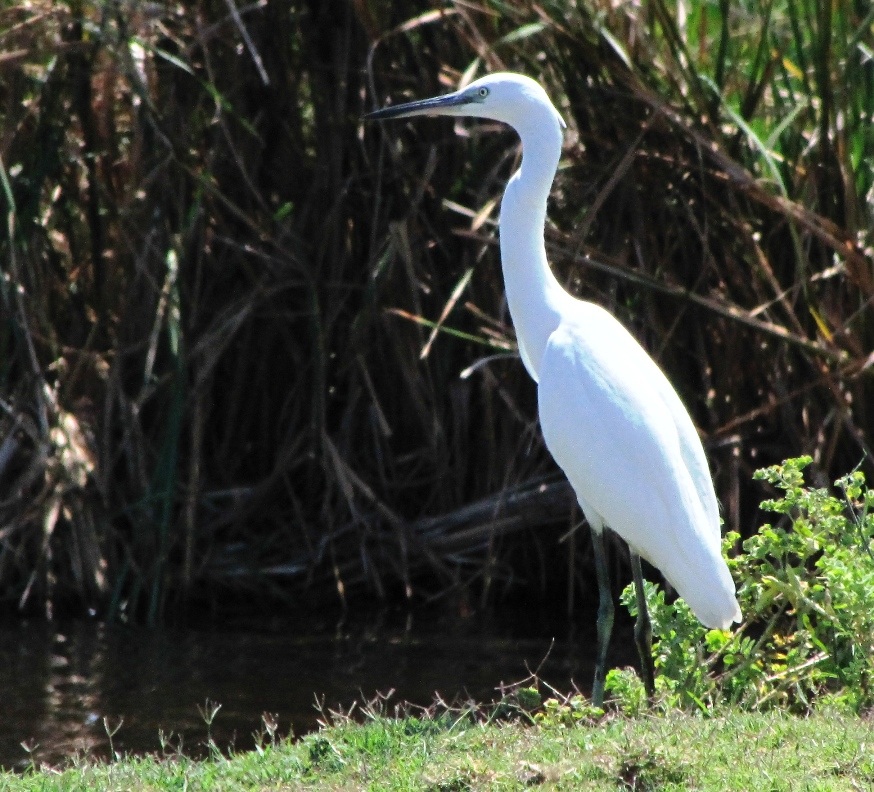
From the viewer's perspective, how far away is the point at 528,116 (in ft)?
13.0

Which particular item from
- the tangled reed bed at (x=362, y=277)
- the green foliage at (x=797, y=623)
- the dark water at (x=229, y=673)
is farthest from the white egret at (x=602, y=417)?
the dark water at (x=229, y=673)

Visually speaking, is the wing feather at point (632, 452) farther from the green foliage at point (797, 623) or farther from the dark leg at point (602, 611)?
the green foliage at point (797, 623)

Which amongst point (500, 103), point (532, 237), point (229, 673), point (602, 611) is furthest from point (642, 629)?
point (229, 673)

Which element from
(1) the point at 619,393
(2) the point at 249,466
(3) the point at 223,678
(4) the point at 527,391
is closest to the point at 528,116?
(1) the point at 619,393

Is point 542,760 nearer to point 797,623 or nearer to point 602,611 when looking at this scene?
point 602,611

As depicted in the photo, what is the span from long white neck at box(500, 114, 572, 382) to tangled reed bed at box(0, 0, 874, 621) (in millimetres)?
918

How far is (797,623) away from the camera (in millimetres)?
3855

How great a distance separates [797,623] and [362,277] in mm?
2903

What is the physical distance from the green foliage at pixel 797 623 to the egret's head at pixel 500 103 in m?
1.25

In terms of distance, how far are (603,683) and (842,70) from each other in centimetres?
268

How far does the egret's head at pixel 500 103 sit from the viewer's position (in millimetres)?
3957

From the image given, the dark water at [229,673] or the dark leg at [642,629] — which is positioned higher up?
the dark leg at [642,629]

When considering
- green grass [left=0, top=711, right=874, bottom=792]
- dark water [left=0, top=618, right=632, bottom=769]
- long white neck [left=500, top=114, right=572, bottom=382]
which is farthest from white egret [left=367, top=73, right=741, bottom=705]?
dark water [left=0, top=618, right=632, bottom=769]

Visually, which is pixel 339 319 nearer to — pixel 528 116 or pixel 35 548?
pixel 35 548
